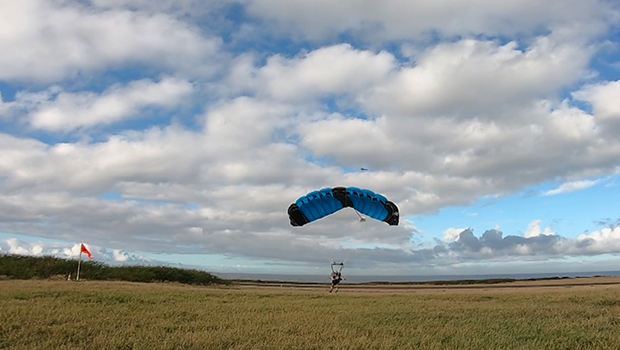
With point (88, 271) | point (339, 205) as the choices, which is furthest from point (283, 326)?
point (88, 271)

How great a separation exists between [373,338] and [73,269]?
44.8m

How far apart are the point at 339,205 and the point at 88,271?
35705 mm

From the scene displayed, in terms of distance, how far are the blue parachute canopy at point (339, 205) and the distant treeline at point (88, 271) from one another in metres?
32.5

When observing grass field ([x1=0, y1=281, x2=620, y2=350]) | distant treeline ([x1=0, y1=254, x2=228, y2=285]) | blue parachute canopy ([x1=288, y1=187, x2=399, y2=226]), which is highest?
blue parachute canopy ([x1=288, y1=187, x2=399, y2=226])

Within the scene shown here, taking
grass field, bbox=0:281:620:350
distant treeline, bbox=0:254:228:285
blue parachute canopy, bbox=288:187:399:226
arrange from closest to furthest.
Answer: grass field, bbox=0:281:620:350, blue parachute canopy, bbox=288:187:399:226, distant treeline, bbox=0:254:228:285

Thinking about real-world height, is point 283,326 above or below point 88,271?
below

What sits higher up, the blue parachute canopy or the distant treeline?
the blue parachute canopy

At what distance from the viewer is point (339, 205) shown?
22.3 m

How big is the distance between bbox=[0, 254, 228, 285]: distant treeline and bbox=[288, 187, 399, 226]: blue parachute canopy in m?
32.5

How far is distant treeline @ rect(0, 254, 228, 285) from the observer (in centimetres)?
4586

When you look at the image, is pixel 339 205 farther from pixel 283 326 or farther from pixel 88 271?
pixel 88 271

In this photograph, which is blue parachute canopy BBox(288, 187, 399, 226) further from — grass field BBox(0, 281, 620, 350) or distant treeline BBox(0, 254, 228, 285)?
distant treeline BBox(0, 254, 228, 285)

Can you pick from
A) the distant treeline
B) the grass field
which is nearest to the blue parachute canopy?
the grass field

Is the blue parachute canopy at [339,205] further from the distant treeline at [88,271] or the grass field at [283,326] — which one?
the distant treeline at [88,271]
